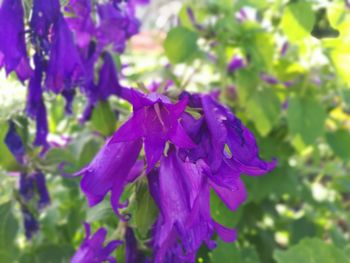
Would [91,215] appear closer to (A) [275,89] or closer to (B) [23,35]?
(B) [23,35]

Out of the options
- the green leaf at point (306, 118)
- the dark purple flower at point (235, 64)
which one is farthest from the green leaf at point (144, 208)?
the dark purple flower at point (235, 64)

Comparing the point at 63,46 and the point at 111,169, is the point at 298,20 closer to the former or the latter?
the point at 63,46

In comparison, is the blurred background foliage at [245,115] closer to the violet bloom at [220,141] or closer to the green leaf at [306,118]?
the green leaf at [306,118]

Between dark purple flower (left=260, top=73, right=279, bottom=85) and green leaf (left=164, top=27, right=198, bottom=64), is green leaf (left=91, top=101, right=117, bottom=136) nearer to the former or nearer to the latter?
green leaf (left=164, top=27, right=198, bottom=64)

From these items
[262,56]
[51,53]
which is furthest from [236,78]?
[51,53]

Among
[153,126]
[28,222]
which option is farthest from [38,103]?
[153,126]

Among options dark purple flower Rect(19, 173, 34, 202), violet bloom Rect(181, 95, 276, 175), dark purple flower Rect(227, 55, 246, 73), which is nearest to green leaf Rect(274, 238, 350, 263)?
violet bloom Rect(181, 95, 276, 175)
